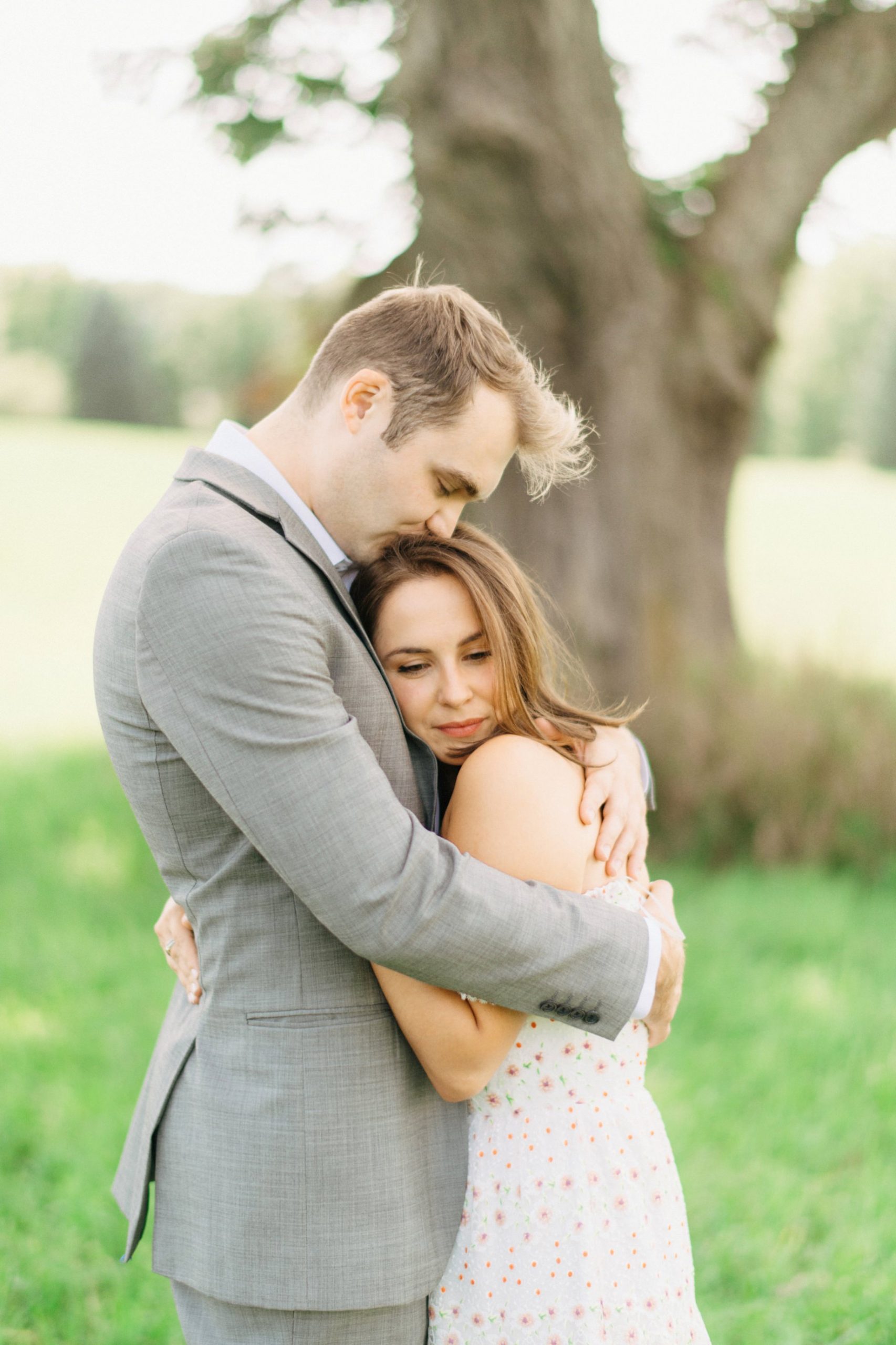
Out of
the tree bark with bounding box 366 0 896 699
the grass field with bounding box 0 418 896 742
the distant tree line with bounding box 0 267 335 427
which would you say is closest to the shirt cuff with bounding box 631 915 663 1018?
the tree bark with bounding box 366 0 896 699

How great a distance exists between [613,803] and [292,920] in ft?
2.03

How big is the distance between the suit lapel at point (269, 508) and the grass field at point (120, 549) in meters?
5.75

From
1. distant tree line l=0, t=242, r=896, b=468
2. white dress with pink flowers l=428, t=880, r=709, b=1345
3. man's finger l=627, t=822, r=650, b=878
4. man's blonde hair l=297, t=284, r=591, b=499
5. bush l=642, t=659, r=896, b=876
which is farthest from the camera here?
distant tree line l=0, t=242, r=896, b=468

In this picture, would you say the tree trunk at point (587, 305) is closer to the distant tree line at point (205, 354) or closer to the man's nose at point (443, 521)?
the man's nose at point (443, 521)

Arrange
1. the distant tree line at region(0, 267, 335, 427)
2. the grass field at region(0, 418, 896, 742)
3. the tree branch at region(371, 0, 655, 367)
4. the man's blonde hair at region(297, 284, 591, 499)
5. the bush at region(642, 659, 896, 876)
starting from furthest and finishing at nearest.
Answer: the distant tree line at region(0, 267, 335, 427) → the grass field at region(0, 418, 896, 742) → the bush at region(642, 659, 896, 876) → the tree branch at region(371, 0, 655, 367) → the man's blonde hair at region(297, 284, 591, 499)

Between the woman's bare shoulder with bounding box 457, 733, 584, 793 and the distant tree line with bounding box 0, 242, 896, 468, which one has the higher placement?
the woman's bare shoulder with bounding box 457, 733, 584, 793

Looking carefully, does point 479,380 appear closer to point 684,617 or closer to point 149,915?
point 149,915

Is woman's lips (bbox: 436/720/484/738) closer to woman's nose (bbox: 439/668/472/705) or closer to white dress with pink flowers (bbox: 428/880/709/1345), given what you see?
woman's nose (bbox: 439/668/472/705)

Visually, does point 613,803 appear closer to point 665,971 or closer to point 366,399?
point 665,971

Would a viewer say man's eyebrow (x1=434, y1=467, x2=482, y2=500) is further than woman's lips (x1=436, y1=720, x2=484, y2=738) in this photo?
No

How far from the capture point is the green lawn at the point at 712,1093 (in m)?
3.06

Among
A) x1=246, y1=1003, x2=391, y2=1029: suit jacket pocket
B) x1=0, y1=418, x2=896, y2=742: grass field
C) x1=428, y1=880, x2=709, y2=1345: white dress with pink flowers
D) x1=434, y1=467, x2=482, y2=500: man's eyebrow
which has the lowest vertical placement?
x1=0, y1=418, x2=896, y2=742: grass field

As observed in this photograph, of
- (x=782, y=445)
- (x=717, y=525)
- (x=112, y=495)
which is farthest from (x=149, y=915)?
(x=782, y=445)

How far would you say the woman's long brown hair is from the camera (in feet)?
6.64
